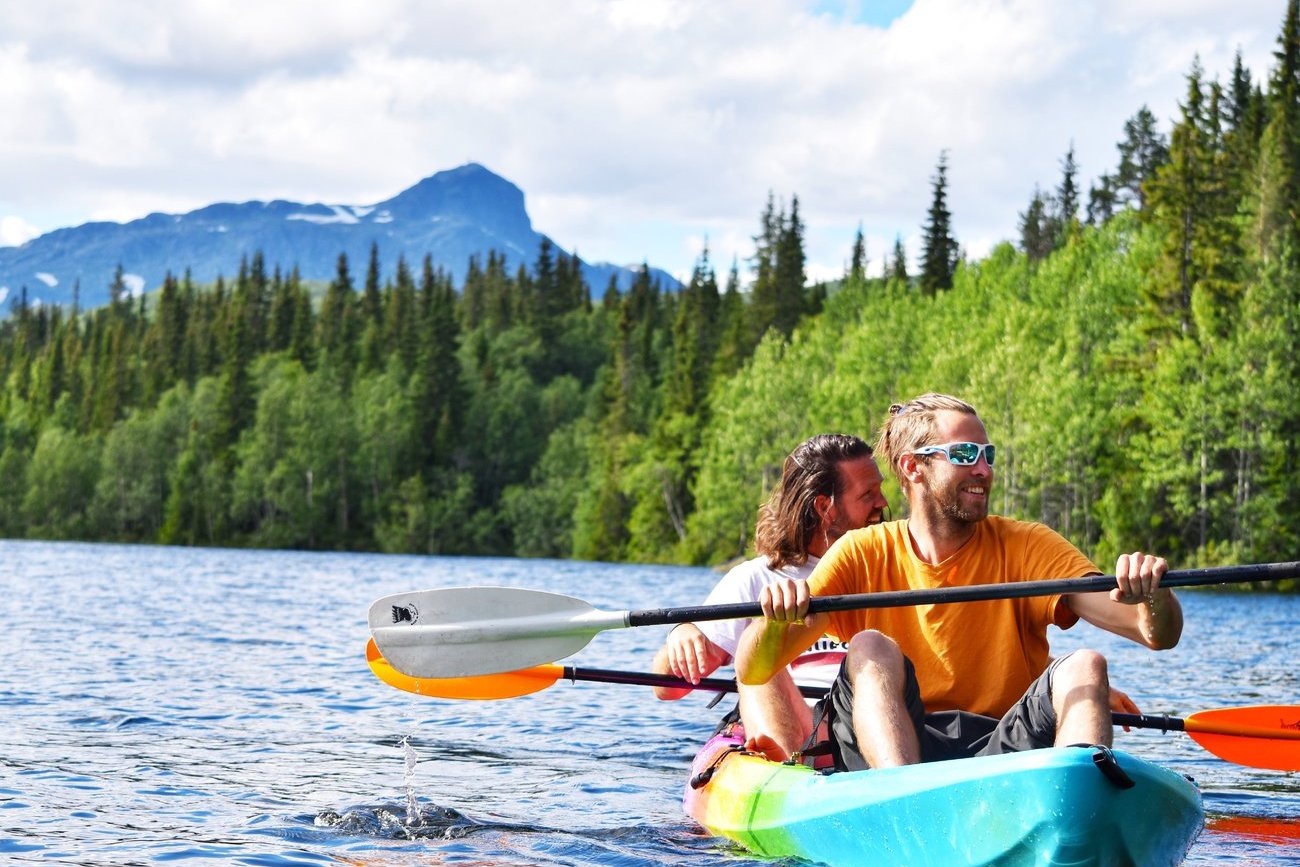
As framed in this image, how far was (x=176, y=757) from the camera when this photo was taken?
28.2 feet

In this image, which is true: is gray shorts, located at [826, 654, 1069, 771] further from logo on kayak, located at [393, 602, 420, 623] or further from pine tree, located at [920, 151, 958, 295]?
pine tree, located at [920, 151, 958, 295]

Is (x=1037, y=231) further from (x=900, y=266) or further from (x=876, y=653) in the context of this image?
(x=876, y=653)

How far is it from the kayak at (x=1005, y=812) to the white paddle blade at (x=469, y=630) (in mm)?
1549

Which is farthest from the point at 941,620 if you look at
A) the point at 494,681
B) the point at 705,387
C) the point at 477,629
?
the point at 705,387

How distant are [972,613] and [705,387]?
6569cm

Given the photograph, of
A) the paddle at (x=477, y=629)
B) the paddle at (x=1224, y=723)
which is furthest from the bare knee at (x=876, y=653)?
the paddle at (x=1224, y=723)

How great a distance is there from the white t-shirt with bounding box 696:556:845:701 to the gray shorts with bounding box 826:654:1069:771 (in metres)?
0.99

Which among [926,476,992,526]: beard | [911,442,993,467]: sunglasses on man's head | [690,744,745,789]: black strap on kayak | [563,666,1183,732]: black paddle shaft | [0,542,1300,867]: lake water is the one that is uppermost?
[911,442,993,467]: sunglasses on man's head

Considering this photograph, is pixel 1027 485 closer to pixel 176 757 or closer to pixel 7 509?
pixel 176 757

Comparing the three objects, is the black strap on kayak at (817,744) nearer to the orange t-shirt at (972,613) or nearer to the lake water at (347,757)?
the orange t-shirt at (972,613)

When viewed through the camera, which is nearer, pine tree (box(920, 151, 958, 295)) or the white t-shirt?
the white t-shirt

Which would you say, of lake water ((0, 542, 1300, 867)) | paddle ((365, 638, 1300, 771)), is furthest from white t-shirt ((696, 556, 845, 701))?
lake water ((0, 542, 1300, 867))

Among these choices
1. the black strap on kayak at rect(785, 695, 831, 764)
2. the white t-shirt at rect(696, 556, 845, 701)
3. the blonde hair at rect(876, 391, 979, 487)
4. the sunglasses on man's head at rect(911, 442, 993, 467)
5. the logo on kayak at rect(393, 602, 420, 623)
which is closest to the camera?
the sunglasses on man's head at rect(911, 442, 993, 467)

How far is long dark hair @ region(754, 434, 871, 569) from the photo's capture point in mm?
6617
